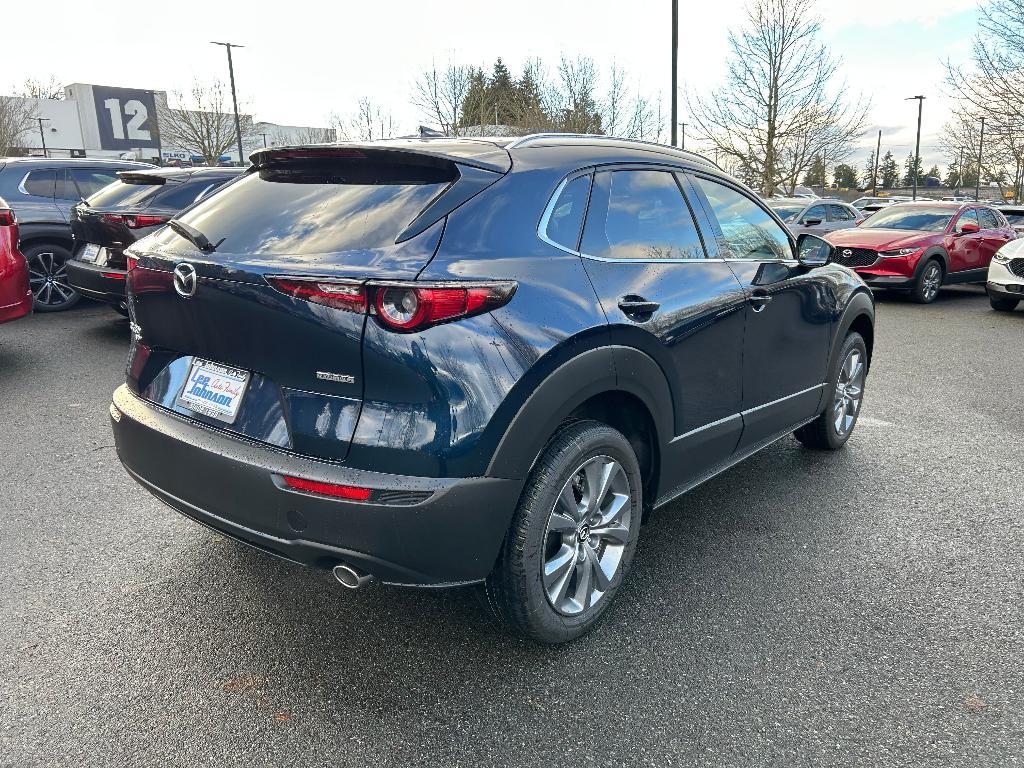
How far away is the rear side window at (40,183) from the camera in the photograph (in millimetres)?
8742

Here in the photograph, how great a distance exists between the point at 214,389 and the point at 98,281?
5356 mm

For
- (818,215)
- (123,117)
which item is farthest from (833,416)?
(123,117)

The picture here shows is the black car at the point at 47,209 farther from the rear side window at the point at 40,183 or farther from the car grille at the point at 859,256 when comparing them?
the car grille at the point at 859,256

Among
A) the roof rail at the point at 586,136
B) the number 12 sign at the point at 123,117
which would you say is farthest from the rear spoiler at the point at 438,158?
the number 12 sign at the point at 123,117

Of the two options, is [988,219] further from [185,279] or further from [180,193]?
[185,279]

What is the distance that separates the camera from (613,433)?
107 inches

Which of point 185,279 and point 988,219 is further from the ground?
point 185,279

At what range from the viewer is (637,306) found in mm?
2754

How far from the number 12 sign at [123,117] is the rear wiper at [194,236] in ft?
241

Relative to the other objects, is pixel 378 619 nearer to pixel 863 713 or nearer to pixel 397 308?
pixel 397 308

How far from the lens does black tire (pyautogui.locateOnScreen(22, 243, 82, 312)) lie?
28.8 feet

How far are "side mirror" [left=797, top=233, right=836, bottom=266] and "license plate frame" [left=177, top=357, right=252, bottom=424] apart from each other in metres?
2.93

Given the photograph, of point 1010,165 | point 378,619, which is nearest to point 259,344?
point 378,619

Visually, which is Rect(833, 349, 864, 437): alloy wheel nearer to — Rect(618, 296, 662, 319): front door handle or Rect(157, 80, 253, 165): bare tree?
Rect(618, 296, 662, 319): front door handle
